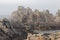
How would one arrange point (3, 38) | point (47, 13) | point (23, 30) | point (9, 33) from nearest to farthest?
point (3, 38)
point (9, 33)
point (23, 30)
point (47, 13)

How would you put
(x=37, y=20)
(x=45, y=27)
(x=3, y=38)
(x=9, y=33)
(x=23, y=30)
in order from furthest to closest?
(x=37, y=20) → (x=45, y=27) → (x=23, y=30) → (x=9, y=33) → (x=3, y=38)

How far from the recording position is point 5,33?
1173 inches

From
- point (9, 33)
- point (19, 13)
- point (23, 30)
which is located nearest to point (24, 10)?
point (19, 13)

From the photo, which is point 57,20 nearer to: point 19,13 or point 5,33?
point 19,13

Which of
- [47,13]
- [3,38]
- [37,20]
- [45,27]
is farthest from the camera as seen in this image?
[47,13]

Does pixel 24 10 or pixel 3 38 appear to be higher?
pixel 24 10

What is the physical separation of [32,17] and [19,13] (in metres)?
2.45

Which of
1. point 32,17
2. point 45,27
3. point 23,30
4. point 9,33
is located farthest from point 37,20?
point 9,33

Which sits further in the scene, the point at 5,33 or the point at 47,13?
the point at 47,13

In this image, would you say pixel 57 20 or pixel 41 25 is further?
pixel 57 20

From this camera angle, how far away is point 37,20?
4466 cm

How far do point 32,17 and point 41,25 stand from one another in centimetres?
392

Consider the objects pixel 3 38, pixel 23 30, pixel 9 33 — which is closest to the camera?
pixel 3 38

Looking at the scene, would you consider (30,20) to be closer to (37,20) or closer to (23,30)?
(37,20)
